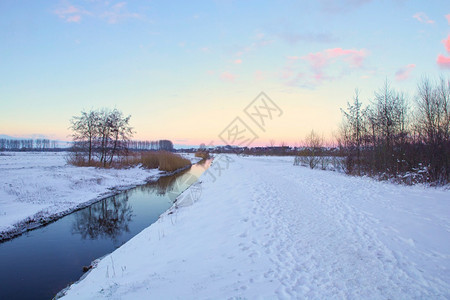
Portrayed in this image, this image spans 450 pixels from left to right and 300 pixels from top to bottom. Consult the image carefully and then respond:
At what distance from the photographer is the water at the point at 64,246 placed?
5.43 m

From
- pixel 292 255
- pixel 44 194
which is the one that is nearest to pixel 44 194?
pixel 44 194

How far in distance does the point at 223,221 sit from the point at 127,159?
972 inches

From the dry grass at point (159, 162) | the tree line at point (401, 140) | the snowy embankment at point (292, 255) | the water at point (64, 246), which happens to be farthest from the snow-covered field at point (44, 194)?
the tree line at point (401, 140)

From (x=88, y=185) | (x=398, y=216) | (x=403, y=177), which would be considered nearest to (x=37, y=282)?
(x=398, y=216)

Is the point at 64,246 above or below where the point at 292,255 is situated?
below

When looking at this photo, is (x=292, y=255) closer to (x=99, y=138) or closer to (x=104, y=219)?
(x=104, y=219)

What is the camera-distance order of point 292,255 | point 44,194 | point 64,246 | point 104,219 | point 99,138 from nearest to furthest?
point 292,255 → point 64,246 → point 104,219 → point 44,194 → point 99,138

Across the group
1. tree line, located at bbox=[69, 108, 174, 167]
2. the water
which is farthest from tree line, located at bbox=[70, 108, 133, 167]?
the water

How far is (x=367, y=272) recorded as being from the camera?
378cm

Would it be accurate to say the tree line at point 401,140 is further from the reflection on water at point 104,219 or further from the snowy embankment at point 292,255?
the reflection on water at point 104,219

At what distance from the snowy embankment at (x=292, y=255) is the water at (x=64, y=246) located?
1115 millimetres

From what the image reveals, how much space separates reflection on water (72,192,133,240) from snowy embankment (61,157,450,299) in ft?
8.41

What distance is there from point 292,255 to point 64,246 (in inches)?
284

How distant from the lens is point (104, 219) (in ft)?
35.6
